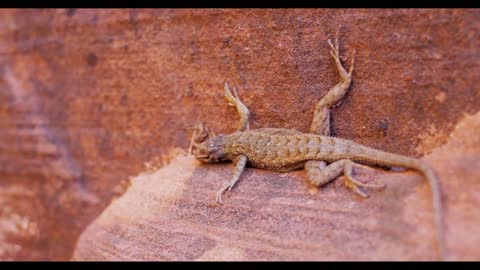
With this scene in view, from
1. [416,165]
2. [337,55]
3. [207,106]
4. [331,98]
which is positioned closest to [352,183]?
[416,165]

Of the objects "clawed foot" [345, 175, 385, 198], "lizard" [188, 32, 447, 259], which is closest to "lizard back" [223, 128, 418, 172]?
"lizard" [188, 32, 447, 259]

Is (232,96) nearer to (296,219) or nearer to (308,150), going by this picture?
(308,150)

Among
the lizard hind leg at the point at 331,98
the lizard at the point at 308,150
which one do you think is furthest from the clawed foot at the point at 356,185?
the lizard hind leg at the point at 331,98

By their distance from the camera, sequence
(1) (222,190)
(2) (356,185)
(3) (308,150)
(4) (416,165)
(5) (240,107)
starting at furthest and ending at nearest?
(5) (240,107) < (1) (222,190) < (3) (308,150) < (2) (356,185) < (4) (416,165)

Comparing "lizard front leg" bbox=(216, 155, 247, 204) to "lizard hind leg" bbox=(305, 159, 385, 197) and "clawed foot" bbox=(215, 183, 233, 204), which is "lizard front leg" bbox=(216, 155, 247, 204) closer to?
"clawed foot" bbox=(215, 183, 233, 204)

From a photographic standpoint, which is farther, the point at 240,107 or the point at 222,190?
the point at 240,107

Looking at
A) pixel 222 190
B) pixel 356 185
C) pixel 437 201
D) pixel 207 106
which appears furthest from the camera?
pixel 207 106

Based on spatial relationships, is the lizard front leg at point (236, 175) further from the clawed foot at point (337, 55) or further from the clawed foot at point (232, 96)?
the clawed foot at point (337, 55)
